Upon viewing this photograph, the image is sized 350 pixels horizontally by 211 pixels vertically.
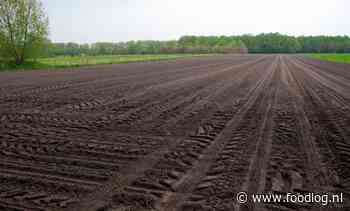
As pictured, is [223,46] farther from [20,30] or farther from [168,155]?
[168,155]

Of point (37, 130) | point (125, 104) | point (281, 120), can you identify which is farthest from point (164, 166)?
point (125, 104)

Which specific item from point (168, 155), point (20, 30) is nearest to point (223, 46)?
point (20, 30)

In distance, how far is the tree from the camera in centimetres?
2989

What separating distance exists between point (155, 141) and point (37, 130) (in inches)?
116

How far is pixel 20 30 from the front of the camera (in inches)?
1203

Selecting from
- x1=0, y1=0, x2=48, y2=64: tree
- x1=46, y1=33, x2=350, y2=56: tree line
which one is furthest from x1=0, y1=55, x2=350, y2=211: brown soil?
x1=46, y1=33, x2=350, y2=56: tree line

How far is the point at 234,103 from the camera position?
31.0 ft

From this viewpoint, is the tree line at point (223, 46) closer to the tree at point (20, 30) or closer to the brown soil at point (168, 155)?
the tree at point (20, 30)

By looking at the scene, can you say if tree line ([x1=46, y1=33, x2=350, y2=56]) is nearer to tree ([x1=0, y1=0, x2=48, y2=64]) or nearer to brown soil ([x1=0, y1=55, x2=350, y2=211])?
tree ([x1=0, y1=0, x2=48, y2=64])

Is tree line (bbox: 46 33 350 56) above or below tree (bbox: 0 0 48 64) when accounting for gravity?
above

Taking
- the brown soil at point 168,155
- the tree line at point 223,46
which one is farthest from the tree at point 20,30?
the tree line at point 223,46

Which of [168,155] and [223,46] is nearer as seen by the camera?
[168,155]

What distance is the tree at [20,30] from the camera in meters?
29.9

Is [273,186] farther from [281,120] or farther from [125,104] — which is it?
[125,104]
